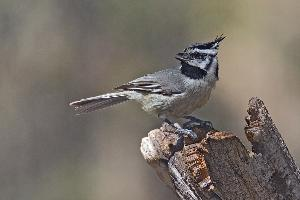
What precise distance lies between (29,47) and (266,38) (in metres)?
3.83

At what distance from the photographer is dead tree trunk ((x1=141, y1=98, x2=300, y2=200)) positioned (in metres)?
4.93

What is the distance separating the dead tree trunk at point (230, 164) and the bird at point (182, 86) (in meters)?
0.93

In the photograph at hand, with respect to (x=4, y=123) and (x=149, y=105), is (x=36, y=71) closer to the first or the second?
(x=4, y=123)

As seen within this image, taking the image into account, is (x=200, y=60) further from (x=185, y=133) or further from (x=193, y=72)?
(x=185, y=133)

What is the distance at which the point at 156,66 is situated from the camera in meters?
13.4

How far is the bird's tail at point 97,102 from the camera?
680 centimetres

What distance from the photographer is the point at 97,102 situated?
22.4 feet

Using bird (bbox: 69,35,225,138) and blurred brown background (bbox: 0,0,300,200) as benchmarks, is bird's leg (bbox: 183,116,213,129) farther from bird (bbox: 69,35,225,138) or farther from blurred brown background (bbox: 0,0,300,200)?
blurred brown background (bbox: 0,0,300,200)

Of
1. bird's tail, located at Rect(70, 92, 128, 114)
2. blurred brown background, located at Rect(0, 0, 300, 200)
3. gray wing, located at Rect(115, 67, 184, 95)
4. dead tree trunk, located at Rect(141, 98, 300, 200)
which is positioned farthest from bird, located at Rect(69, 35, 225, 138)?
blurred brown background, located at Rect(0, 0, 300, 200)

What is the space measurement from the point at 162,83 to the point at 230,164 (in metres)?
1.55

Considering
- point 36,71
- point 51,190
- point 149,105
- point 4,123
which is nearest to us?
point 149,105

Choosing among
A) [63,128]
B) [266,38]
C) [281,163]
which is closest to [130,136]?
[63,128]

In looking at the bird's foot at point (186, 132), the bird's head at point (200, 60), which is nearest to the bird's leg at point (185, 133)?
the bird's foot at point (186, 132)

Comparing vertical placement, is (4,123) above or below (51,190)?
above
